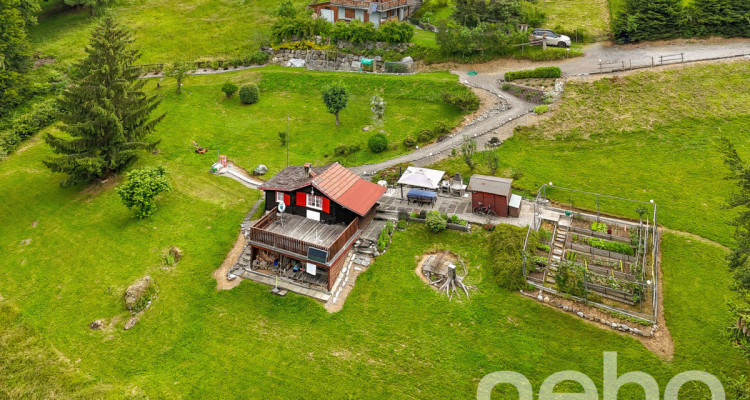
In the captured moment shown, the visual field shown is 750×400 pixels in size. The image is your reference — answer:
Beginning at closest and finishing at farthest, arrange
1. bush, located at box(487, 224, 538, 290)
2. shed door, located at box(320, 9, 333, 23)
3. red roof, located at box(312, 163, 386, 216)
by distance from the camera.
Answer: bush, located at box(487, 224, 538, 290) < red roof, located at box(312, 163, 386, 216) < shed door, located at box(320, 9, 333, 23)

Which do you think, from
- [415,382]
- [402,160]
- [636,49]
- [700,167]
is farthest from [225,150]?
[636,49]

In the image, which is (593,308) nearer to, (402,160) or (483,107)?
(402,160)

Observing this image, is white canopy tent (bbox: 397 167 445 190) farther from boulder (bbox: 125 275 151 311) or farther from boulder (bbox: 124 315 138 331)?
boulder (bbox: 124 315 138 331)

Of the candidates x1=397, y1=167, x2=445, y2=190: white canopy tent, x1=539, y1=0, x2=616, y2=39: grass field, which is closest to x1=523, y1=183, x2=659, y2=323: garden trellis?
x1=397, y1=167, x2=445, y2=190: white canopy tent

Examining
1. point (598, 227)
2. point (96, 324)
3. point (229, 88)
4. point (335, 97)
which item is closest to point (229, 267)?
point (96, 324)

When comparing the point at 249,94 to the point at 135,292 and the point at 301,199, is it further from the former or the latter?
the point at 135,292

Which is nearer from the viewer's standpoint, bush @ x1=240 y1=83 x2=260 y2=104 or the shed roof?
the shed roof

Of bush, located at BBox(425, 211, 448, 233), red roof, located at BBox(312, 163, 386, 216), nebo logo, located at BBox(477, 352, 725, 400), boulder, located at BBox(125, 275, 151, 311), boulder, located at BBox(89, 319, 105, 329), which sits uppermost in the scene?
red roof, located at BBox(312, 163, 386, 216)
